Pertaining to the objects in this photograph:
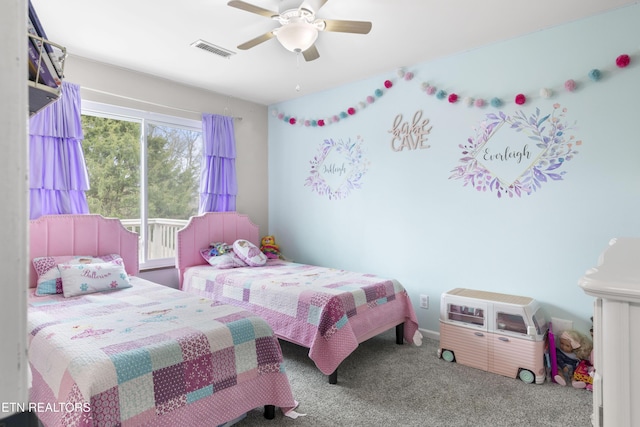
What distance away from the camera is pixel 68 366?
5.15ft

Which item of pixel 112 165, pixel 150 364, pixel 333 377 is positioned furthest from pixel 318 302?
pixel 112 165

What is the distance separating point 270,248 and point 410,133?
2.12 metres

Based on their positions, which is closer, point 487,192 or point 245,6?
point 245,6

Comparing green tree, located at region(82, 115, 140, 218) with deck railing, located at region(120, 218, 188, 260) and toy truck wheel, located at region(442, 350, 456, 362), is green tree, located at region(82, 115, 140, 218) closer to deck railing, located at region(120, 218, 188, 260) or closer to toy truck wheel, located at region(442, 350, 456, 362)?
deck railing, located at region(120, 218, 188, 260)

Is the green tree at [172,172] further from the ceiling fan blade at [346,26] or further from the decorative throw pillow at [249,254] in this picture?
the ceiling fan blade at [346,26]

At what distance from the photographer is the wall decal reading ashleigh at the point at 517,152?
2.76 metres

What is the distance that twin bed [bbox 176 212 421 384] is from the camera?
8.56 feet

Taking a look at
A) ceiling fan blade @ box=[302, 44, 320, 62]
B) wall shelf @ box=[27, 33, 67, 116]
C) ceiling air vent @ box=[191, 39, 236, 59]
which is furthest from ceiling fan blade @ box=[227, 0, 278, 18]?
wall shelf @ box=[27, 33, 67, 116]

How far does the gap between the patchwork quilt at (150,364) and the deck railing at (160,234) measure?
1.46 metres

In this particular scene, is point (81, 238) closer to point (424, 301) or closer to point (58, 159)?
point (58, 159)

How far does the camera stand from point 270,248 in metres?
4.45

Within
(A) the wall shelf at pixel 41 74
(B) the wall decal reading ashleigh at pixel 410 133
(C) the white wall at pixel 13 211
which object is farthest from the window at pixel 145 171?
(C) the white wall at pixel 13 211

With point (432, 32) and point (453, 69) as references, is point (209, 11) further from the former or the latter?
point (453, 69)

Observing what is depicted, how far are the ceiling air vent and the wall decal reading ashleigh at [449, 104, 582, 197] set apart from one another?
7.33ft
